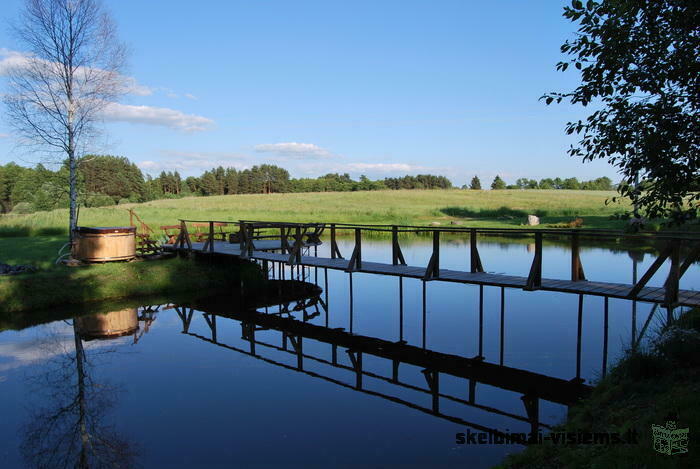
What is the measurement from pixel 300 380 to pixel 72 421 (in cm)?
400

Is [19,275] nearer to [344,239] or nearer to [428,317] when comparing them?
[428,317]

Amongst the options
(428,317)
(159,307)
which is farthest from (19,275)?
(428,317)

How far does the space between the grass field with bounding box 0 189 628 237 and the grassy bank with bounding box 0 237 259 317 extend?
50.9 feet

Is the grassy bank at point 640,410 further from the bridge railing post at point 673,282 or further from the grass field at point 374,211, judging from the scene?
the grass field at point 374,211

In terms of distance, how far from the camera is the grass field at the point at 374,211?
37.1 metres

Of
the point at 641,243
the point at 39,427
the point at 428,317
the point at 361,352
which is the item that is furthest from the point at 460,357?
the point at 641,243

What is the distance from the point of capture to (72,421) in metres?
8.51

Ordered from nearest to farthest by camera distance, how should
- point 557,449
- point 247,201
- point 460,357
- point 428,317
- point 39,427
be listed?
point 557,449 → point 39,427 → point 460,357 → point 428,317 → point 247,201

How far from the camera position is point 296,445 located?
24.4 feet

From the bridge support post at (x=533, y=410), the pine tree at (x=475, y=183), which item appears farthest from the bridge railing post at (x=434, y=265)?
the pine tree at (x=475, y=183)

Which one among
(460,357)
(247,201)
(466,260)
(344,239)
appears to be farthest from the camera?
(247,201)

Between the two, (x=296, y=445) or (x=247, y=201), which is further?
(x=247, y=201)

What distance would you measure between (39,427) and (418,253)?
22269 mm

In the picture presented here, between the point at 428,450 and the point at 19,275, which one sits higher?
the point at 19,275
